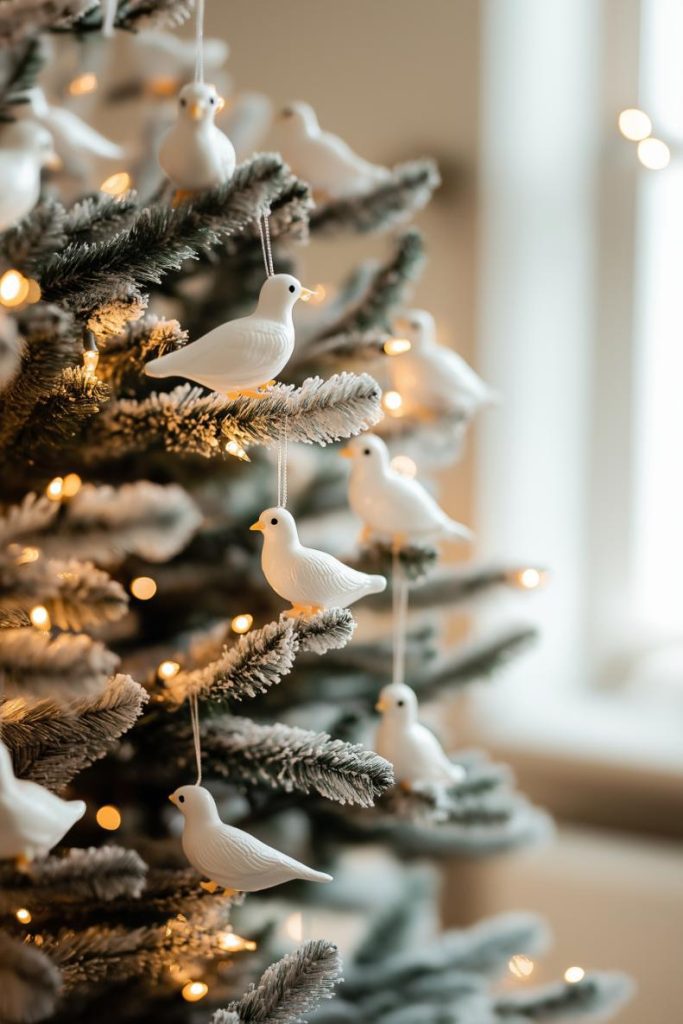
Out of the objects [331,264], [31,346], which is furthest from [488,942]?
[331,264]

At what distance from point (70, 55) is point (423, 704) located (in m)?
0.64

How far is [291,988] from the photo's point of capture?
507 millimetres

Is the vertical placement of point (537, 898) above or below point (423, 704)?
below

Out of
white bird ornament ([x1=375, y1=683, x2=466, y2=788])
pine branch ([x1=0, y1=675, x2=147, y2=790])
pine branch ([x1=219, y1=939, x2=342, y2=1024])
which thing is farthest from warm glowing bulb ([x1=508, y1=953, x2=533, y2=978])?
pine branch ([x1=0, y1=675, x2=147, y2=790])

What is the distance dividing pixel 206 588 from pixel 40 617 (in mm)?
255

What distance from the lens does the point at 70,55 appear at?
0.92 meters

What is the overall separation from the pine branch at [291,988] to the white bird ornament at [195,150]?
38 cm

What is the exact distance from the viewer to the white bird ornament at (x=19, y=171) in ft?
1.55

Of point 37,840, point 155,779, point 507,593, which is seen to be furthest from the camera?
point 507,593

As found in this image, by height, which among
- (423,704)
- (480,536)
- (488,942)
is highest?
(480,536)

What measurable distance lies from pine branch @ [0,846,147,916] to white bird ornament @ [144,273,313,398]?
0.84 ft

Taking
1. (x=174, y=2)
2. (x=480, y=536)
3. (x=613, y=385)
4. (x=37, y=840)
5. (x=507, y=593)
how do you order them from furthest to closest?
(x=613, y=385), (x=480, y=536), (x=507, y=593), (x=174, y=2), (x=37, y=840)

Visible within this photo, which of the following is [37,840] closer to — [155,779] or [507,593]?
[155,779]

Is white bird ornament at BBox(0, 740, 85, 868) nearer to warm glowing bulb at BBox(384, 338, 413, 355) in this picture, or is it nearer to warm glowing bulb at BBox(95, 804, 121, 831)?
warm glowing bulb at BBox(95, 804, 121, 831)
